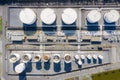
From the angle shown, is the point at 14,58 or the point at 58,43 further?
the point at 58,43

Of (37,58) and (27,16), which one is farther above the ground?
(27,16)

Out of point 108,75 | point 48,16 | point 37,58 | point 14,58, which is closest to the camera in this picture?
point 48,16

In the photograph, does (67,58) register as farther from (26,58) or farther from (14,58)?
(14,58)

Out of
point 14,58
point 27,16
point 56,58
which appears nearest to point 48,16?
point 27,16

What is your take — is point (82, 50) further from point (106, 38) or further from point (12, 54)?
point (12, 54)

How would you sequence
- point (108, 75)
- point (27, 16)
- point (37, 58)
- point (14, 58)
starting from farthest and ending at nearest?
point (108, 75) < point (37, 58) < point (14, 58) < point (27, 16)

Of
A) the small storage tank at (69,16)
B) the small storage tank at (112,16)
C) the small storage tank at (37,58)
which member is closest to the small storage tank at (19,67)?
the small storage tank at (37,58)

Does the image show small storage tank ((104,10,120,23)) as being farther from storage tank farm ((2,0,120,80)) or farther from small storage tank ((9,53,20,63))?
small storage tank ((9,53,20,63))

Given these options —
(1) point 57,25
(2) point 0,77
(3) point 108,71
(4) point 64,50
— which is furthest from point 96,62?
(2) point 0,77
